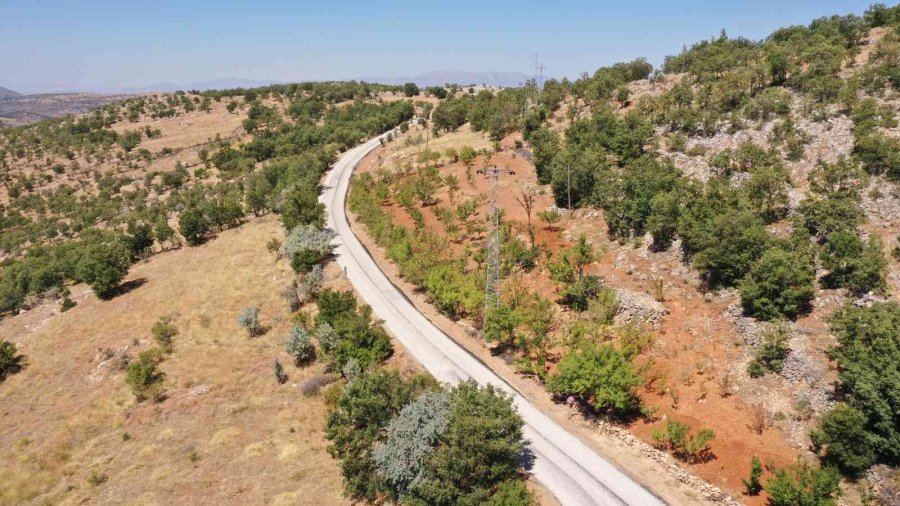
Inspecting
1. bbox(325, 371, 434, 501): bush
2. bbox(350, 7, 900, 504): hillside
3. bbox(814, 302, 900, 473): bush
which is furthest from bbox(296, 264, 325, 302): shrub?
bbox(814, 302, 900, 473): bush

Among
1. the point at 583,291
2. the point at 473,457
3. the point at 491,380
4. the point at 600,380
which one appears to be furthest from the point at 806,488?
the point at 583,291

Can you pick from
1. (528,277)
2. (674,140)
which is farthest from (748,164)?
(528,277)

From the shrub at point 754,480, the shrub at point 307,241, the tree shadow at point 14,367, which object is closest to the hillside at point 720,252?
the shrub at point 754,480

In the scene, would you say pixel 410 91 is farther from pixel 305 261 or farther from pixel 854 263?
pixel 854 263

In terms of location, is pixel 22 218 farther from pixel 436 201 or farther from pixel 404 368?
pixel 404 368

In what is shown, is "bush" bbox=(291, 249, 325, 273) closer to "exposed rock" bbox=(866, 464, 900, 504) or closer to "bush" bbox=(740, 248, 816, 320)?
"bush" bbox=(740, 248, 816, 320)
